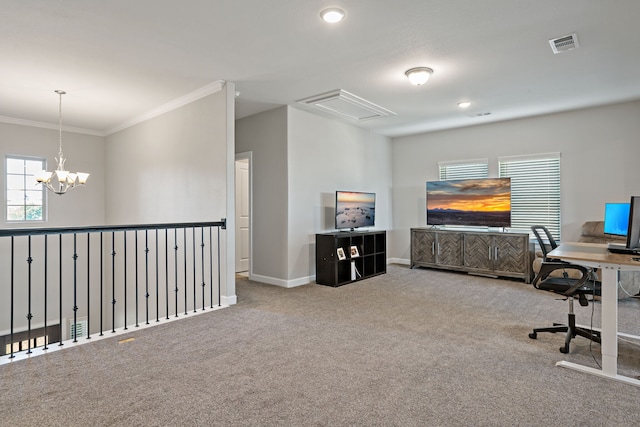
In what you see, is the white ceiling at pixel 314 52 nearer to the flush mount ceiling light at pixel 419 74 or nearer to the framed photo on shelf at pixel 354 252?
the flush mount ceiling light at pixel 419 74

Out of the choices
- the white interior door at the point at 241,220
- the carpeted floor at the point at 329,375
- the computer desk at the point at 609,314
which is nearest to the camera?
the carpeted floor at the point at 329,375

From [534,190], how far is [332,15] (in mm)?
4751

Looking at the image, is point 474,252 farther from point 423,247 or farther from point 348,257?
point 348,257

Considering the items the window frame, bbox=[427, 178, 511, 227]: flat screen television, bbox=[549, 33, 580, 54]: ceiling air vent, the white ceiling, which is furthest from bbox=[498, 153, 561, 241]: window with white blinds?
the window frame

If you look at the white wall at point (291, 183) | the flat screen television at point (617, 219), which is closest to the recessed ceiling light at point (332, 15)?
the white wall at point (291, 183)

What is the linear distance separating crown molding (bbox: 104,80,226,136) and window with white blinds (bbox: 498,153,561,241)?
189 inches

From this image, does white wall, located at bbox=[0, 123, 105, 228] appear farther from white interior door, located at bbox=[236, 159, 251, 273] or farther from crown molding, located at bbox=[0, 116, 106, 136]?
white interior door, located at bbox=[236, 159, 251, 273]

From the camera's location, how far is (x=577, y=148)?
5426mm

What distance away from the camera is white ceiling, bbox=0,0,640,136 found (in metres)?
2.72

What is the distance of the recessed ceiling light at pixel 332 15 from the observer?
8.86 ft

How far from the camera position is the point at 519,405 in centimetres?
202

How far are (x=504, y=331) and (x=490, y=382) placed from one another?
1.11 meters

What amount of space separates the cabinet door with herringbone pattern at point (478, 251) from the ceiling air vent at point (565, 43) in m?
3.10

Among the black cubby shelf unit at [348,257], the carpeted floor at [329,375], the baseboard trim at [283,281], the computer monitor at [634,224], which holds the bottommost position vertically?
the carpeted floor at [329,375]
